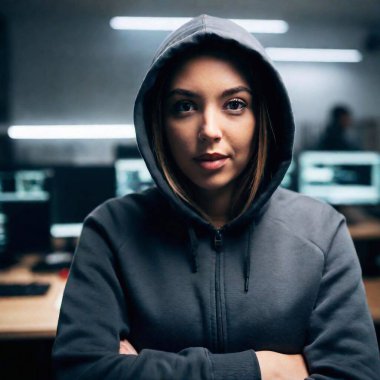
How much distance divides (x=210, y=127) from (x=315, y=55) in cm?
363

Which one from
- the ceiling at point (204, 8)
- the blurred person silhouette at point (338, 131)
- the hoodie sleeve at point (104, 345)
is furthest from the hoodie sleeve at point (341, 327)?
the ceiling at point (204, 8)

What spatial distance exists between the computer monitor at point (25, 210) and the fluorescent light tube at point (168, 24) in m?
1.91

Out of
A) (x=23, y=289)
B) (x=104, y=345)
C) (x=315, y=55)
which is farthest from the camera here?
(x=315, y=55)

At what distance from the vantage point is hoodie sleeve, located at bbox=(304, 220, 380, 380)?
0.82 m

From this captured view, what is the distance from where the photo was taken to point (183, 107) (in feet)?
2.91

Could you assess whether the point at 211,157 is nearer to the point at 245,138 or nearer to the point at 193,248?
the point at 245,138

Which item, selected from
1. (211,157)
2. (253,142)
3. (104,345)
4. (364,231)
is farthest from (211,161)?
(364,231)

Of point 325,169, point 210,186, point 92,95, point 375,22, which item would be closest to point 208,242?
point 210,186

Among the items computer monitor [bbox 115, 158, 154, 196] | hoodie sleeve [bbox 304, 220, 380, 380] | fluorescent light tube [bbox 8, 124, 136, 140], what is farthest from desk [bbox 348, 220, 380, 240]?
fluorescent light tube [bbox 8, 124, 136, 140]

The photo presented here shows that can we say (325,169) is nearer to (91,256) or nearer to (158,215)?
(158,215)

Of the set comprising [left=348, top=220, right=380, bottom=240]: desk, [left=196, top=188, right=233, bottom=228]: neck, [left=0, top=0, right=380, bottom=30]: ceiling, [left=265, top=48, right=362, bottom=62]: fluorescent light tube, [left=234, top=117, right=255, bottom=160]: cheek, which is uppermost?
[left=0, top=0, right=380, bottom=30]: ceiling

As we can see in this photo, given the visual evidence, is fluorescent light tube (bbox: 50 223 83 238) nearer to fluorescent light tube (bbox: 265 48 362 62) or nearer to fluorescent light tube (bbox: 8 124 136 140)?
fluorescent light tube (bbox: 8 124 136 140)

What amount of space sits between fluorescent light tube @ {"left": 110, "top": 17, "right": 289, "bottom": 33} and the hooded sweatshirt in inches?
105

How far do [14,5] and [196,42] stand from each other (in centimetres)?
313
